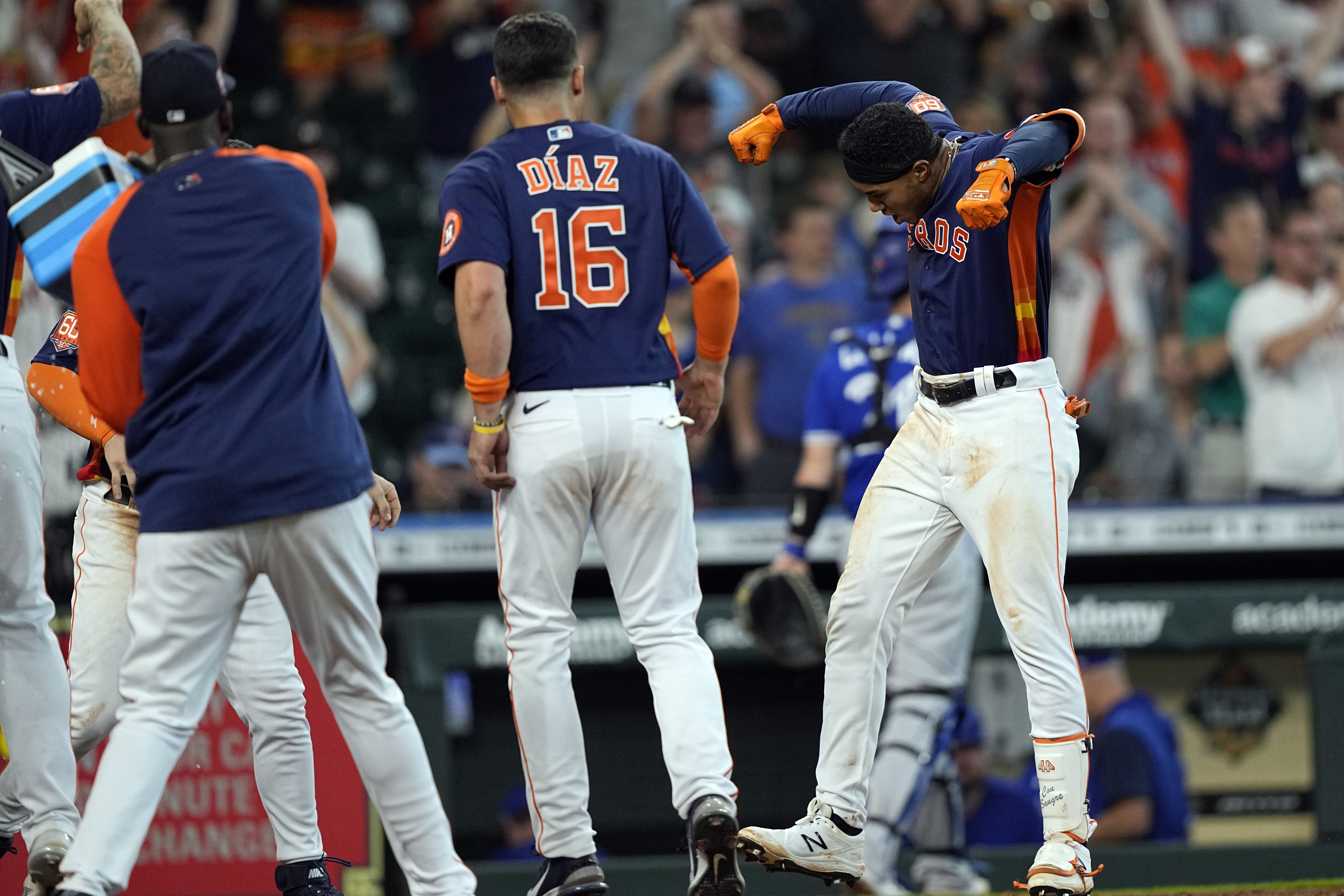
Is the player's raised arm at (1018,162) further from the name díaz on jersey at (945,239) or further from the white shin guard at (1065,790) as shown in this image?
the white shin guard at (1065,790)

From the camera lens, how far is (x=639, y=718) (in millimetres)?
6887

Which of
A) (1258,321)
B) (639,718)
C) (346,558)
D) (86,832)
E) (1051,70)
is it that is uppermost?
(1051,70)

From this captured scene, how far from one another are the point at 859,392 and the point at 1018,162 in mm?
2280

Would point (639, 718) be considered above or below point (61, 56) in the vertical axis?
below

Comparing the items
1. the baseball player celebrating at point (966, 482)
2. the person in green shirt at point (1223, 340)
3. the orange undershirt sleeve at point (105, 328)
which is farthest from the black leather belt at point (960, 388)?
the person in green shirt at point (1223, 340)

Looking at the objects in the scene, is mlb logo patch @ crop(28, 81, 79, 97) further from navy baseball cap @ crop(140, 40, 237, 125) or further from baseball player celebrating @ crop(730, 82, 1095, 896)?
baseball player celebrating @ crop(730, 82, 1095, 896)

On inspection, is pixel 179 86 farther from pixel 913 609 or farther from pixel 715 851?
pixel 913 609

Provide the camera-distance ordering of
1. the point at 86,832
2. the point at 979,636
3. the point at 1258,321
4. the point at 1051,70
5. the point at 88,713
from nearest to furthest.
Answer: the point at 86,832, the point at 88,713, the point at 979,636, the point at 1258,321, the point at 1051,70

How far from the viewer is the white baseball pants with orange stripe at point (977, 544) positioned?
4.09 metres

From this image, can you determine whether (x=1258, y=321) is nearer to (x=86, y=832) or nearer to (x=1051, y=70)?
(x=1051, y=70)

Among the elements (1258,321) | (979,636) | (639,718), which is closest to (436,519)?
(639,718)

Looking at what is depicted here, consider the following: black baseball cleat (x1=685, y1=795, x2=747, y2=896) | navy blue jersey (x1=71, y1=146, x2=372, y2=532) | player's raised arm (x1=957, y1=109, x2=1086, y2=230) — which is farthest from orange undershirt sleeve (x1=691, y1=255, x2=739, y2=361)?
black baseball cleat (x1=685, y1=795, x2=747, y2=896)

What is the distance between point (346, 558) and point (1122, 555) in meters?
4.47

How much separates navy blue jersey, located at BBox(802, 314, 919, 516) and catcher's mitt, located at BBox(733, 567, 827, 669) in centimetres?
48
